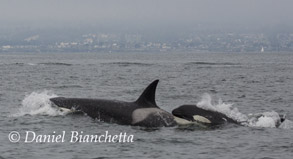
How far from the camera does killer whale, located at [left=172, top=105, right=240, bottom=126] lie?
1991 cm

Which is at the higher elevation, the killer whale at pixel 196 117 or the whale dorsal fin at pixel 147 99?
the whale dorsal fin at pixel 147 99

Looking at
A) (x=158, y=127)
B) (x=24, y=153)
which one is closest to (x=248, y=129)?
(x=158, y=127)

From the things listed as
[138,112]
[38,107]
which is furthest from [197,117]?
[38,107]

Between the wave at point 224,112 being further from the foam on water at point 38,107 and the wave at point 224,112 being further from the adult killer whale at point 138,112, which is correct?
the adult killer whale at point 138,112

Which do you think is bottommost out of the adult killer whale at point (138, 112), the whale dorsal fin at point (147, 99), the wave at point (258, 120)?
the wave at point (258, 120)

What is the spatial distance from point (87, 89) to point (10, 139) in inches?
761

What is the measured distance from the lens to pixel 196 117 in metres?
20.0

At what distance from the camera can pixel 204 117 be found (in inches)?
789

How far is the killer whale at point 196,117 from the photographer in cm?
1991

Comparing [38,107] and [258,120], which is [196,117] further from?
[38,107]

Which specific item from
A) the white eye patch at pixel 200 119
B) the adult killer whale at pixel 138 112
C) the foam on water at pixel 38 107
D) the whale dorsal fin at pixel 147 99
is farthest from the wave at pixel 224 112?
the whale dorsal fin at pixel 147 99

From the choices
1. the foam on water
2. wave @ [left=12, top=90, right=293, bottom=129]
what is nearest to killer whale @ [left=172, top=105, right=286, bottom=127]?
wave @ [left=12, top=90, right=293, bottom=129]

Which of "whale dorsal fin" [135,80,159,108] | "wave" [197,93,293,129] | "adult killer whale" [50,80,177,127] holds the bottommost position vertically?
"wave" [197,93,293,129]

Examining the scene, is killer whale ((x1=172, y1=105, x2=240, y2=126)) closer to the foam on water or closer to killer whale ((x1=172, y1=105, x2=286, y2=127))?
killer whale ((x1=172, y1=105, x2=286, y2=127))
